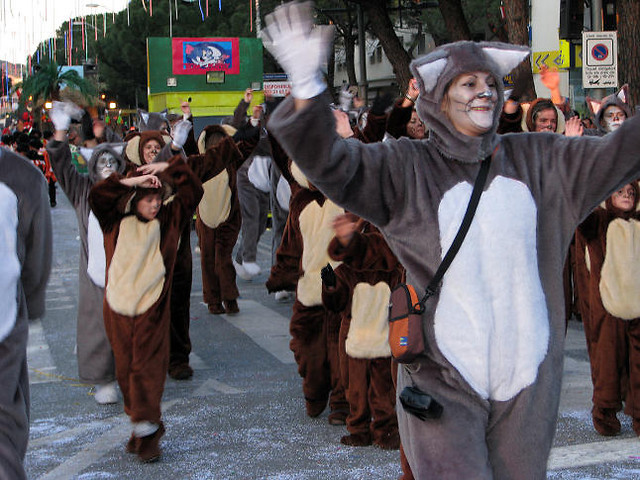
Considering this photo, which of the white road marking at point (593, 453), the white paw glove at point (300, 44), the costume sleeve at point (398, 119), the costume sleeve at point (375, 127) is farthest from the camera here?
the costume sleeve at point (375, 127)

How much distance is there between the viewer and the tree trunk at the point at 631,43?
14.8m

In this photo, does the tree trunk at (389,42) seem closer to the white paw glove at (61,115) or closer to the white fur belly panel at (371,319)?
the white paw glove at (61,115)

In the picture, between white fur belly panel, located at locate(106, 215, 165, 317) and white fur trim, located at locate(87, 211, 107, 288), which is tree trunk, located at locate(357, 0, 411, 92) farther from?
white fur belly panel, located at locate(106, 215, 165, 317)

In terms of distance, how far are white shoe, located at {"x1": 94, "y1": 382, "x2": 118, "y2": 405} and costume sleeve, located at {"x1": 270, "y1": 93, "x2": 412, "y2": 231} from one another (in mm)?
4402

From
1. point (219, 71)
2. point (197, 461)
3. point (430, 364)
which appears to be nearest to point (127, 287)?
point (197, 461)

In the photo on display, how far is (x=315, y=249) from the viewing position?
7.09m

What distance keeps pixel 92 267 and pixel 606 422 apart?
3582mm

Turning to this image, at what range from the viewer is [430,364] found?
11.4ft

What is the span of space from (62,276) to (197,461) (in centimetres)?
904

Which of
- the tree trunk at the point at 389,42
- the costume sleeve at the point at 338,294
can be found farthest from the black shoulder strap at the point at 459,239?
the tree trunk at the point at 389,42

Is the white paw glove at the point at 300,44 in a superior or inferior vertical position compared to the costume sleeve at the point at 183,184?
superior

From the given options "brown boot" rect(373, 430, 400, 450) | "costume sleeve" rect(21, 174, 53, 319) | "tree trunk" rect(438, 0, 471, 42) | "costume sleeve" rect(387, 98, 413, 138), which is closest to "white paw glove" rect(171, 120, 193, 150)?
"costume sleeve" rect(387, 98, 413, 138)

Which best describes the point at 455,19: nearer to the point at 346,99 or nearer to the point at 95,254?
the point at 346,99

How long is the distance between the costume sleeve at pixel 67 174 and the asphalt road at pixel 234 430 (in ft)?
4.89
